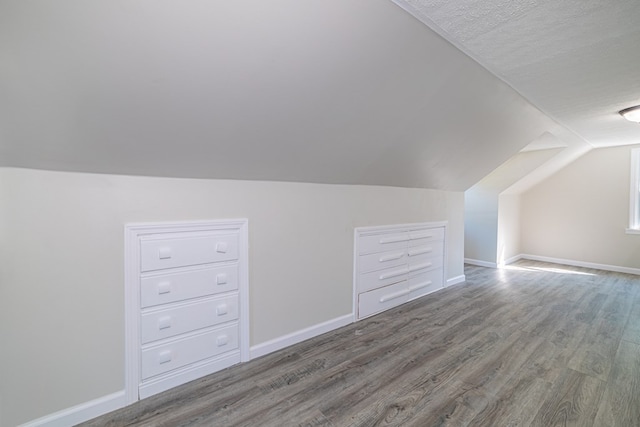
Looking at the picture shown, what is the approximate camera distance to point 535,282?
15.0 feet

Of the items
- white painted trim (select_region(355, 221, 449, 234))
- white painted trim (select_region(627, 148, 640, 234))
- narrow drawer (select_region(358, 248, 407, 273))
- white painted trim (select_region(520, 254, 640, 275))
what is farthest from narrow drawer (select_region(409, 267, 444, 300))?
white painted trim (select_region(627, 148, 640, 234))

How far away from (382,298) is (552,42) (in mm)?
2693

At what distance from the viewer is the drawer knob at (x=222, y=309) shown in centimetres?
215

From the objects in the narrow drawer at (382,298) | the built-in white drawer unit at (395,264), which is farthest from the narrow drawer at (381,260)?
the narrow drawer at (382,298)

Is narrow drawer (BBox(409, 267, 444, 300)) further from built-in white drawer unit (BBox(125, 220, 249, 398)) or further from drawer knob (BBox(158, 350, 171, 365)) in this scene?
drawer knob (BBox(158, 350, 171, 365))

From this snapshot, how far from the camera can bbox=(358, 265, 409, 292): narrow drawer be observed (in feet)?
10.3

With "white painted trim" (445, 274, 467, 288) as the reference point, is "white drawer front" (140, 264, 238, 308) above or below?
above

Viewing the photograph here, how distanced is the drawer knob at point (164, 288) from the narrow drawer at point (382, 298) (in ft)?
6.22

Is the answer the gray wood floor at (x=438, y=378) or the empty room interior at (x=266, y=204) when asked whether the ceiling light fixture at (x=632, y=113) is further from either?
the gray wood floor at (x=438, y=378)

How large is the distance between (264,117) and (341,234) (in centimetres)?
149

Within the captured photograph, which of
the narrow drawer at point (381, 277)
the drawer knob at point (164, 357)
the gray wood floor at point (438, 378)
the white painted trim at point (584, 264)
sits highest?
the narrow drawer at point (381, 277)

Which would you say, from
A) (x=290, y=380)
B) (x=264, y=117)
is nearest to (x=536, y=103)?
(x=264, y=117)

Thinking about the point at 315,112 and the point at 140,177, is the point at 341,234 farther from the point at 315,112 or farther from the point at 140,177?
the point at 140,177

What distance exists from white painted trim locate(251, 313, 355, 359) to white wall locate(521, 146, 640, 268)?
546 cm
